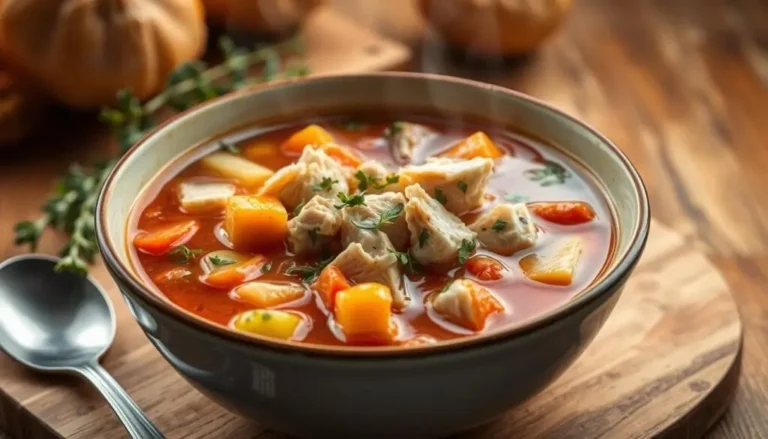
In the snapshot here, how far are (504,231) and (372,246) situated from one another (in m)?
0.33

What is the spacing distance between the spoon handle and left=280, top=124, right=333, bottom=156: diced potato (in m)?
0.82

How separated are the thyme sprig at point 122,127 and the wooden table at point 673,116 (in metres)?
0.11

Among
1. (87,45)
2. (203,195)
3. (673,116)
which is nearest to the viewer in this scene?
(203,195)

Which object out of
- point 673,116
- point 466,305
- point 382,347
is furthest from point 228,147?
point 673,116

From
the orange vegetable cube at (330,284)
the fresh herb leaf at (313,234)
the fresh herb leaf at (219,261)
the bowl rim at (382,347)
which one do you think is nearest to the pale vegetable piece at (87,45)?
the bowl rim at (382,347)

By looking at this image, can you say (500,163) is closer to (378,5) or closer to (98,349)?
(98,349)

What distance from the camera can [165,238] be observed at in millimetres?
2645

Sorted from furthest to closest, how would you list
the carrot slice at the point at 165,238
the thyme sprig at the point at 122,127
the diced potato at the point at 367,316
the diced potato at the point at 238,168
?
the thyme sprig at the point at 122,127 → the diced potato at the point at 238,168 → the carrot slice at the point at 165,238 → the diced potato at the point at 367,316

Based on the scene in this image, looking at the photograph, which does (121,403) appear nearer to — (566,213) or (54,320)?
(54,320)

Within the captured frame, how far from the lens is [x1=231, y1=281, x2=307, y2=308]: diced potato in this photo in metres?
2.41

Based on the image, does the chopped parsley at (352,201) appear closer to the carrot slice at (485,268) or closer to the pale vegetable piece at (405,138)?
the carrot slice at (485,268)

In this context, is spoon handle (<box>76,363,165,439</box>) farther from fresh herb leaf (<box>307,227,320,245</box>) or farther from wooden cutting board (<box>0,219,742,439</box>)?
fresh herb leaf (<box>307,227,320,245</box>)

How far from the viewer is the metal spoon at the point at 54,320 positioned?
2727 mm

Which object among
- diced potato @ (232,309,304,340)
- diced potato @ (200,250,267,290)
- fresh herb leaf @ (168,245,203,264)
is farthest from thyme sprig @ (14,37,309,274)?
diced potato @ (232,309,304,340)
